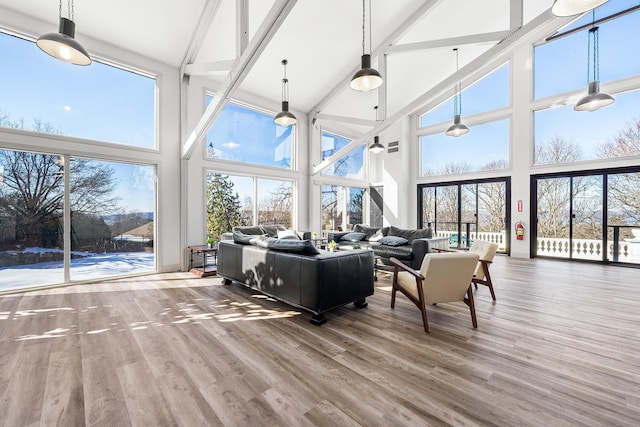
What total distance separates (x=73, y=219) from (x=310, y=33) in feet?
18.1

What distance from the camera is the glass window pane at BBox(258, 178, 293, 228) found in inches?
283

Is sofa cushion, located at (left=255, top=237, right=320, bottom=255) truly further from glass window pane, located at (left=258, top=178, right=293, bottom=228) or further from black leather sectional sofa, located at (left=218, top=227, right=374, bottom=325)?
glass window pane, located at (left=258, top=178, right=293, bottom=228)

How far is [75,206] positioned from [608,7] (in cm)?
1160

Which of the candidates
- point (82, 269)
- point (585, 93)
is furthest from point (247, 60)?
point (585, 93)

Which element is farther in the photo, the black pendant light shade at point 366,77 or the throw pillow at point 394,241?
the throw pillow at point 394,241

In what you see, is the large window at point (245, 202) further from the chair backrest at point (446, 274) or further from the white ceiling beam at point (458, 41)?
the chair backrest at point (446, 274)

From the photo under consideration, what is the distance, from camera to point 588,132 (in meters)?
6.45

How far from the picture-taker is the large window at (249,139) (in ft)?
20.9

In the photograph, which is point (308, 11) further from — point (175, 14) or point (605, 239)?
point (605, 239)

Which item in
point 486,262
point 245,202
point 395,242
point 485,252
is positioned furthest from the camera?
point 245,202

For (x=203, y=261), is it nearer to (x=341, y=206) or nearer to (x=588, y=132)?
(x=341, y=206)

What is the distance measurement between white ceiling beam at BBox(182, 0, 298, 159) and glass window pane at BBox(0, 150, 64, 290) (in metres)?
2.20

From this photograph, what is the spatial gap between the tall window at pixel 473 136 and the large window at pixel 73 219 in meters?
8.18

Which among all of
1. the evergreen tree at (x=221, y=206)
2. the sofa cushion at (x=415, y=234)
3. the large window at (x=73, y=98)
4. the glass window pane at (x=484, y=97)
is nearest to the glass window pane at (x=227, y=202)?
the evergreen tree at (x=221, y=206)
